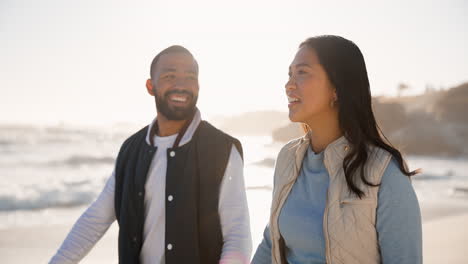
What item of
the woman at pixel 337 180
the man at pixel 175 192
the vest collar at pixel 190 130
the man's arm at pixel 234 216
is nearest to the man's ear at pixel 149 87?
the man at pixel 175 192

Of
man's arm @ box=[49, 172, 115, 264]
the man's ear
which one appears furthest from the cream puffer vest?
man's arm @ box=[49, 172, 115, 264]

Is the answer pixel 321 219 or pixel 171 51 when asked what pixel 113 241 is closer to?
pixel 171 51

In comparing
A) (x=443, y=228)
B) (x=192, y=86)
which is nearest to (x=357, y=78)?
(x=192, y=86)

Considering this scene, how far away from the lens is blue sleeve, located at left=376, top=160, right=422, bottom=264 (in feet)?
5.16

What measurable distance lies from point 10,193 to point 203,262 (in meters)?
9.54

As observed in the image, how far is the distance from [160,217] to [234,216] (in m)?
0.46

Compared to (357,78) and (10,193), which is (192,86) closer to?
(357,78)

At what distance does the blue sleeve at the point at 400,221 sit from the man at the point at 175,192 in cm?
98

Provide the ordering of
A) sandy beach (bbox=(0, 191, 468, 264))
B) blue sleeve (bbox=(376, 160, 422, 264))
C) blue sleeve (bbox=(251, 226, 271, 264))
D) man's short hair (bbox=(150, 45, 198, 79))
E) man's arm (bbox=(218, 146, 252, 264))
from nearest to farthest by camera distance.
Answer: blue sleeve (bbox=(376, 160, 422, 264)) → blue sleeve (bbox=(251, 226, 271, 264)) → man's arm (bbox=(218, 146, 252, 264)) → man's short hair (bbox=(150, 45, 198, 79)) → sandy beach (bbox=(0, 191, 468, 264))

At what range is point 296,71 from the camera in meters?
1.95

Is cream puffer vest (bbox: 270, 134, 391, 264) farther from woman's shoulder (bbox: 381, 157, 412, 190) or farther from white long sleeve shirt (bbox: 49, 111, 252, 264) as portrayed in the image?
white long sleeve shirt (bbox: 49, 111, 252, 264)

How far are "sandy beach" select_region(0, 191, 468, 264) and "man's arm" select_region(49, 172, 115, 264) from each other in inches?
112

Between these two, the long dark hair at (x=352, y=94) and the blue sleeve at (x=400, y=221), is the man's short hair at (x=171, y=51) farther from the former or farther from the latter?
the blue sleeve at (x=400, y=221)

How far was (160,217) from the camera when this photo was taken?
2.52m
